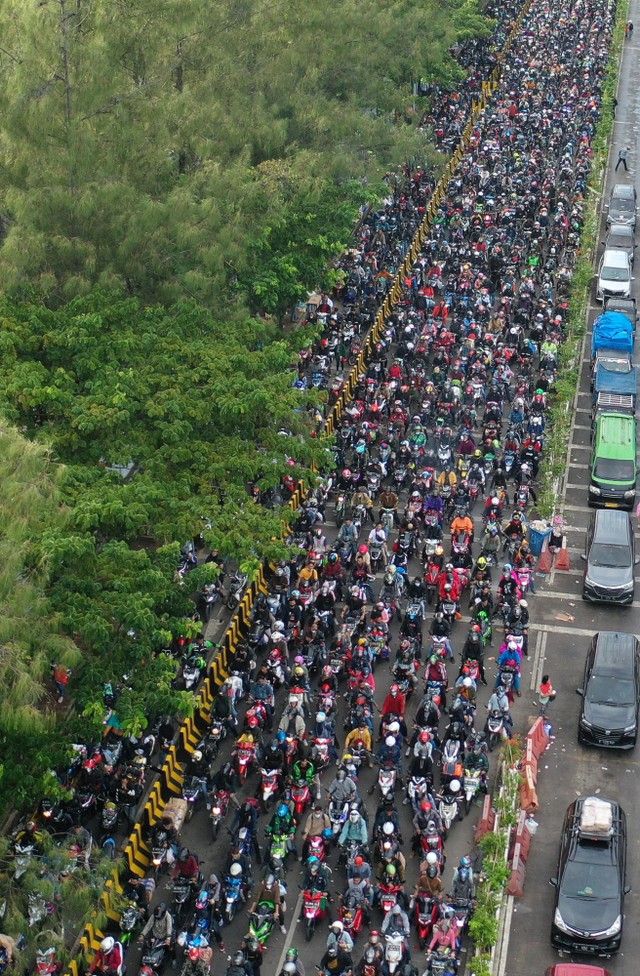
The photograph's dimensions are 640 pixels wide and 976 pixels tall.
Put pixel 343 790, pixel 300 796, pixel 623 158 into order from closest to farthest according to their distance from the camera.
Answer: pixel 343 790 < pixel 300 796 < pixel 623 158

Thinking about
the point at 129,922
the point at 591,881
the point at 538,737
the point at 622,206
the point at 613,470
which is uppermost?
the point at 129,922

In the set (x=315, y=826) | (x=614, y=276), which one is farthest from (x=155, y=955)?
(x=614, y=276)

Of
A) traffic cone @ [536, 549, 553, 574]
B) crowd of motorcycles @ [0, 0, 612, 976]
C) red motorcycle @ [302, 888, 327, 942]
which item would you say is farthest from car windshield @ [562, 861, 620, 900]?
traffic cone @ [536, 549, 553, 574]

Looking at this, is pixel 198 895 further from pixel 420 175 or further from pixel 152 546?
pixel 420 175

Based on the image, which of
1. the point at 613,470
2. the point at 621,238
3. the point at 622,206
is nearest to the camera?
the point at 613,470

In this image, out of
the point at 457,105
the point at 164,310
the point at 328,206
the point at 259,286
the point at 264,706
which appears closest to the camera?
the point at 264,706

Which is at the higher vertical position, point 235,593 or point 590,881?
point 590,881

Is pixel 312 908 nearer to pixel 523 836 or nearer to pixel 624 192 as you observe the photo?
pixel 523 836

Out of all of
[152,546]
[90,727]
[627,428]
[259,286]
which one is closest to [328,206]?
[259,286]
